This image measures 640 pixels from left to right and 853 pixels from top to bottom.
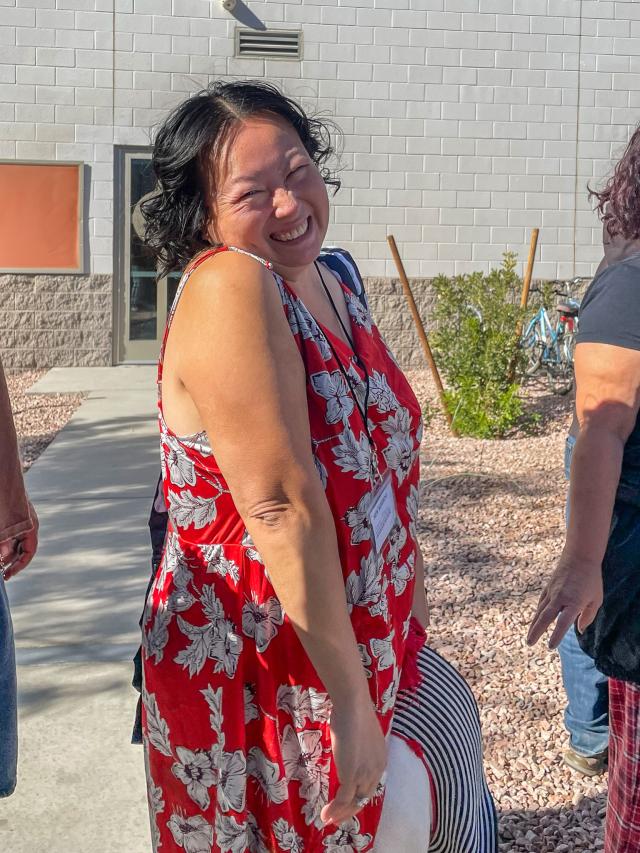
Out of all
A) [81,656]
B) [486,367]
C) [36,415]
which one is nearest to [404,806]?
[81,656]

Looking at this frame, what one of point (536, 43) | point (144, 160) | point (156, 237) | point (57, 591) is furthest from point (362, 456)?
point (536, 43)

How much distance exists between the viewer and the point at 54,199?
497 inches

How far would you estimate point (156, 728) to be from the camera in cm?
171

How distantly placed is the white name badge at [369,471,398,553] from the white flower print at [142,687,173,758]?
18.2 inches

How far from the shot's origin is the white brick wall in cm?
1245

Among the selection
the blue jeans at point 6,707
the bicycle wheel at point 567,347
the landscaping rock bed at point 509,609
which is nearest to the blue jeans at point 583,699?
the landscaping rock bed at point 509,609

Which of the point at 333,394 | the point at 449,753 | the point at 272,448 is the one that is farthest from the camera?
the point at 449,753

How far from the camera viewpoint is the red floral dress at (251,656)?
162 centimetres

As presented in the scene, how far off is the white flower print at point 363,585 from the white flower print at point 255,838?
1.28 ft

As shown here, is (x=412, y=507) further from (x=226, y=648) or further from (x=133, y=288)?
(x=133, y=288)

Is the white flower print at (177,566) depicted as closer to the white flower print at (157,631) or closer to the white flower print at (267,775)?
the white flower print at (157,631)

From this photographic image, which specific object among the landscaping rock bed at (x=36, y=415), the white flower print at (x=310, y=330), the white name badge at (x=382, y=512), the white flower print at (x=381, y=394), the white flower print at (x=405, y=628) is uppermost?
the white flower print at (x=310, y=330)

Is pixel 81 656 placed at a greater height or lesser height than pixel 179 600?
lesser

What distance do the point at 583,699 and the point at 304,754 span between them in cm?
173
